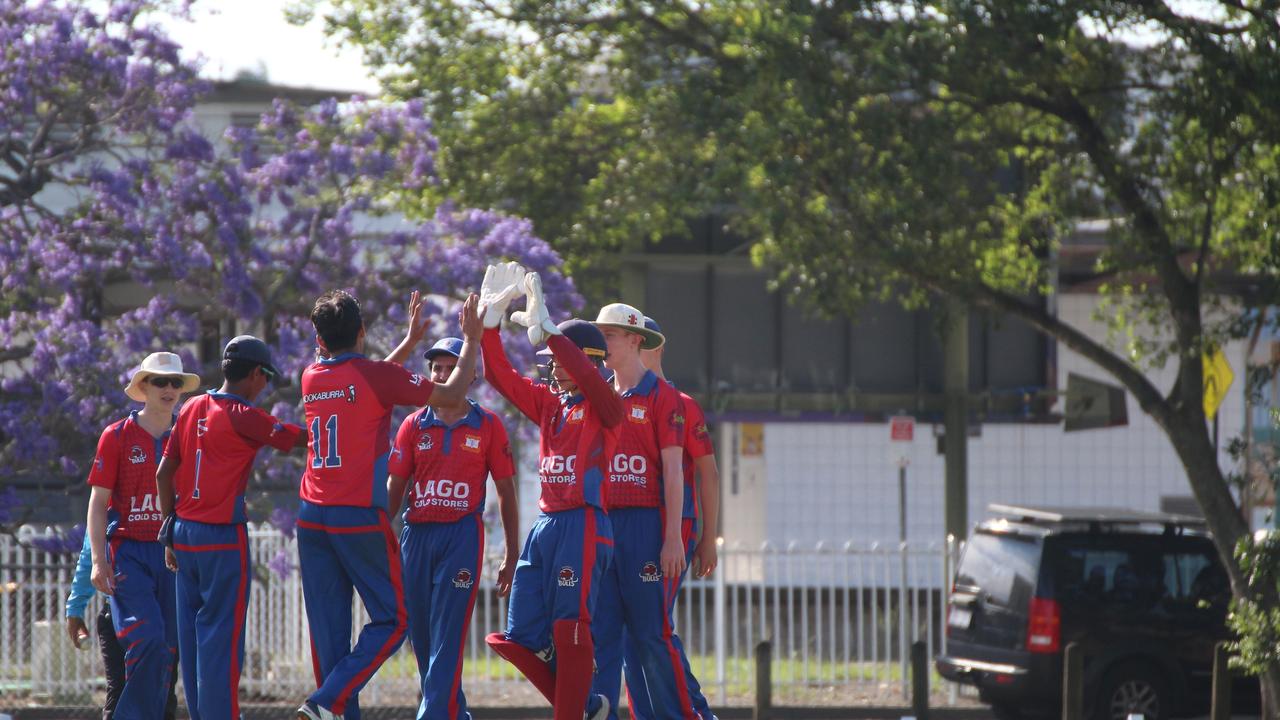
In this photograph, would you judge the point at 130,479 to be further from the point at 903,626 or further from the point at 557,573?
the point at 903,626

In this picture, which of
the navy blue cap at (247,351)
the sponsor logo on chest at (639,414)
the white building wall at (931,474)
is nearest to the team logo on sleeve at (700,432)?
the sponsor logo on chest at (639,414)

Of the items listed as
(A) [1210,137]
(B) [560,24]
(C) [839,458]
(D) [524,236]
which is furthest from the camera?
(C) [839,458]

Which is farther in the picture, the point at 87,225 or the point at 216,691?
the point at 87,225

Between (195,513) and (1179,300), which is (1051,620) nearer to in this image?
(1179,300)

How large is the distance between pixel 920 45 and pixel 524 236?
3.79 m

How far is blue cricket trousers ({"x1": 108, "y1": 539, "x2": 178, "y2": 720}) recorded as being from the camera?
9117 mm

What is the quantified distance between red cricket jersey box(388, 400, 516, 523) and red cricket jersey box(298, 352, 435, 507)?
25.5 inches

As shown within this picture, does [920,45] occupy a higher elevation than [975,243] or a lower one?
higher

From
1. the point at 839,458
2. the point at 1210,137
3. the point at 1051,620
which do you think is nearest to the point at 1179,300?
the point at 1210,137

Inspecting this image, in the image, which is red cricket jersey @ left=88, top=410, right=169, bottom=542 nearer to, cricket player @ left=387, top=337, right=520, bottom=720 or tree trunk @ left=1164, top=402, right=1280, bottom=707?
cricket player @ left=387, top=337, right=520, bottom=720

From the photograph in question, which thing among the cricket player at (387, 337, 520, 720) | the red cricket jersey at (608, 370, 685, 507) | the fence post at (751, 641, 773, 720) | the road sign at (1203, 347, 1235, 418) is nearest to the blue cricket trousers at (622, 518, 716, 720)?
the red cricket jersey at (608, 370, 685, 507)

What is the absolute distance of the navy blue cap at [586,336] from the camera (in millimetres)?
8586

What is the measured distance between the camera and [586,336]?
859 cm

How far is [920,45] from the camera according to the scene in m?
14.7
